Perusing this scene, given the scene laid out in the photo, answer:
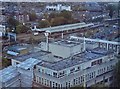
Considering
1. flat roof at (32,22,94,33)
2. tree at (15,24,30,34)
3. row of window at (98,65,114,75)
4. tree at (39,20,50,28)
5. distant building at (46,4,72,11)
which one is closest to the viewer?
row of window at (98,65,114,75)

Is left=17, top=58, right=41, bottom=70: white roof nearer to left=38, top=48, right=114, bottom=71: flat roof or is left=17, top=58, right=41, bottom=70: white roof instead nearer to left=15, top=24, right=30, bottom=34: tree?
left=38, top=48, right=114, bottom=71: flat roof

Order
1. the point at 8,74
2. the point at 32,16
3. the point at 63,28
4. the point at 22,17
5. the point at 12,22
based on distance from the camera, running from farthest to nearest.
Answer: the point at 32,16 → the point at 22,17 → the point at 12,22 → the point at 63,28 → the point at 8,74

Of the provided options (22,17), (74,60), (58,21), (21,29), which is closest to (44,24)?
(58,21)

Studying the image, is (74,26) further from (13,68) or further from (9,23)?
(13,68)

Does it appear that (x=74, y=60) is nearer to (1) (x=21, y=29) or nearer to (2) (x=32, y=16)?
(1) (x=21, y=29)

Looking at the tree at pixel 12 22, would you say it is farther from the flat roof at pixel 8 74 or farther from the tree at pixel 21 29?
the flat roof at pixel 8 74

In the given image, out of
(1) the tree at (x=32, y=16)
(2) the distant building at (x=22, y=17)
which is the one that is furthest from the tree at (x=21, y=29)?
(1) the tree at (x=32, y=16)

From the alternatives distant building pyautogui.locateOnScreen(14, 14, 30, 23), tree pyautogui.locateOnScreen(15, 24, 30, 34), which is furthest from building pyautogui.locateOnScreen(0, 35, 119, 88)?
distant building pyautogui.locateOnScreen(14, 14, 30, 23)

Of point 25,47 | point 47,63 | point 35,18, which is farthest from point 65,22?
point 47,63

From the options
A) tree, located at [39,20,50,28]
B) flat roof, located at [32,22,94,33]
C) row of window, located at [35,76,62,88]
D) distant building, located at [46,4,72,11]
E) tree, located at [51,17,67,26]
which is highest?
distant building, located at [46,4,72,11]
